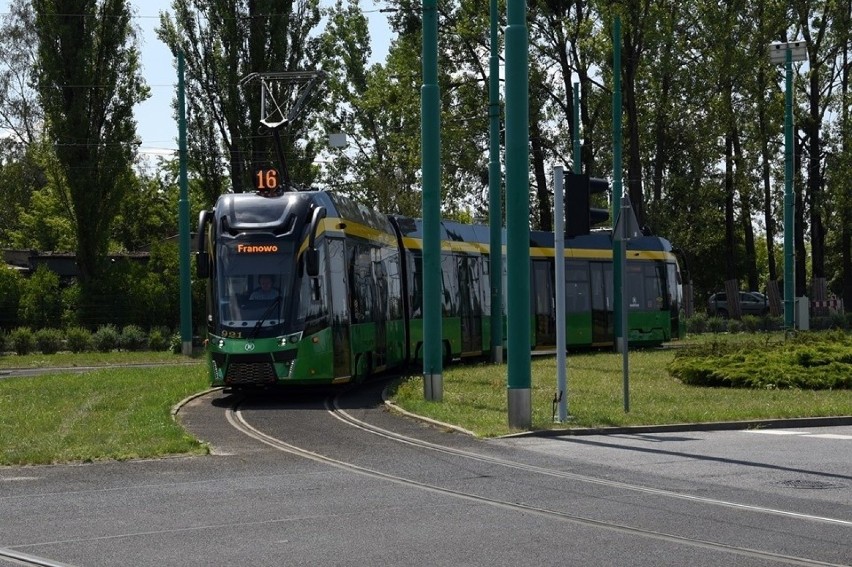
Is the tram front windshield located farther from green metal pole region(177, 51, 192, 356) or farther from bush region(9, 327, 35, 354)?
bush region(9, 327, 35, 354)

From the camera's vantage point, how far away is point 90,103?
47500 mm

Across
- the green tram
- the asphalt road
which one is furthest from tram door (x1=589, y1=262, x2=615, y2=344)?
the asphalt road

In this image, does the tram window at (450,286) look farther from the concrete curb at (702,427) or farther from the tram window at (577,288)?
the concrete curb at (702,427)

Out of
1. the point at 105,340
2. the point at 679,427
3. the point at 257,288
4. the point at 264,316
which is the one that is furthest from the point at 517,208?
the point at 105,340

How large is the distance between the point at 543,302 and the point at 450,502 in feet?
81.1

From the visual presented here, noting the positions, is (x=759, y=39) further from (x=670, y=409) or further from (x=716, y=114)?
(x=670, y=409)

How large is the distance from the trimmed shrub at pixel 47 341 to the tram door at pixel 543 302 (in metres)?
17.2

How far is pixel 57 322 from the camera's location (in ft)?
155

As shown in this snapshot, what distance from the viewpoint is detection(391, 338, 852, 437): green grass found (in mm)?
17844

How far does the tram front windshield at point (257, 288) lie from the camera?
71.6ft

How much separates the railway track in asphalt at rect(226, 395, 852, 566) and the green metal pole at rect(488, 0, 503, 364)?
11.6m

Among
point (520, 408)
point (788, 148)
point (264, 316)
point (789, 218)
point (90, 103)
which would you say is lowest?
point (520, 408)

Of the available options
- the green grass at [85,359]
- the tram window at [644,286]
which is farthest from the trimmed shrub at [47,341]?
the tram window at [644,286]

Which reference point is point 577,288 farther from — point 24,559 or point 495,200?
point 24,559
